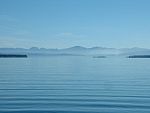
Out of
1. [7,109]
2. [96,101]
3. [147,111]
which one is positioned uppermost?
[96,101]

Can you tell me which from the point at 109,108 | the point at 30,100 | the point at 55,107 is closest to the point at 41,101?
the point at 30,100

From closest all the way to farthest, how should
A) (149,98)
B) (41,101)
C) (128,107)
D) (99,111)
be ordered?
1. (99,111)
2. (128,107)
3. (41,101)
4. (149,98)

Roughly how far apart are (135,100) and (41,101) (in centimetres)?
700

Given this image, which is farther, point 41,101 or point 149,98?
point 149,98

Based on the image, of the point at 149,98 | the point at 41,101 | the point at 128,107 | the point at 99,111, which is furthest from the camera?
the point at 149,98

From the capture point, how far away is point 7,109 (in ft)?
64.5

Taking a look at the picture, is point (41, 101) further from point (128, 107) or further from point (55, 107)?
point (128, 107)

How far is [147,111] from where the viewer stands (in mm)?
19031

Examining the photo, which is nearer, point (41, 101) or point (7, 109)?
point (7, 109)

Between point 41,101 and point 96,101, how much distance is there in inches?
158

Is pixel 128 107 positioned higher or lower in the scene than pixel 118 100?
lower

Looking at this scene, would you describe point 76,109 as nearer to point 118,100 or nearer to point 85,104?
point 85,104

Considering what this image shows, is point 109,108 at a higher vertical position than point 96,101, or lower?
lower

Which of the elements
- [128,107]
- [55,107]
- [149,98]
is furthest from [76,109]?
[149,98]
